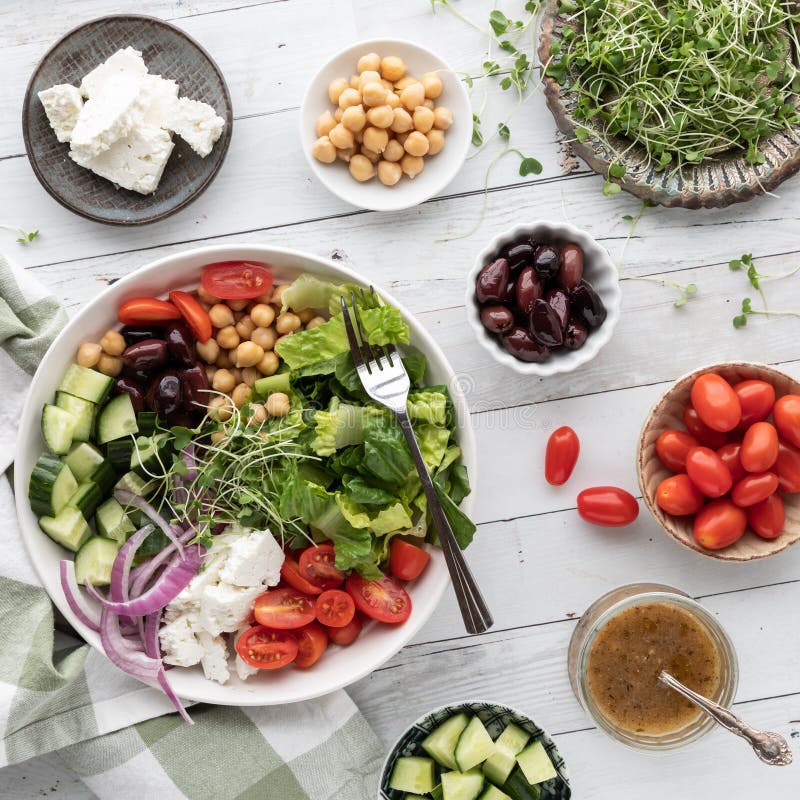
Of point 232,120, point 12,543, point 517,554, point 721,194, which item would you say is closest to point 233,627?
point 12,543

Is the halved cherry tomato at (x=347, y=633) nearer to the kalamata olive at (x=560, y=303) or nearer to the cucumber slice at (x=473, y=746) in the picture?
the cucumber slice at (x=473, y=746)

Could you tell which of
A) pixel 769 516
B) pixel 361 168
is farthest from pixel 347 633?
pixel 361 168

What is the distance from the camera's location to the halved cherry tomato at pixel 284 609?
218cm

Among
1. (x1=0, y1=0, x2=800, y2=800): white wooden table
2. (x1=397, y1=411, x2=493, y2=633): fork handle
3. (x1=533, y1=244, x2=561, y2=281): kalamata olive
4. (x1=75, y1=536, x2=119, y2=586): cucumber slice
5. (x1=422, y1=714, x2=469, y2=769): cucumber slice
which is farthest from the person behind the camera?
(x1=0, y1=0, x2=800, y2=800): white wooden table

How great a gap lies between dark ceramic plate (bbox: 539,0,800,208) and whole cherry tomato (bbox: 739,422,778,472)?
2.34 feet

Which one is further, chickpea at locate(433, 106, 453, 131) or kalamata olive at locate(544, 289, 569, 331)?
chickpea at locate(433, 106, 453, 131)

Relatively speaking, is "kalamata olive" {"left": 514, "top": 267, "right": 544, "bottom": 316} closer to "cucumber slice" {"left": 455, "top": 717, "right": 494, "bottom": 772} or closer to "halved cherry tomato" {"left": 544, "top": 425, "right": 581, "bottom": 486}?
"halved cherry tomato" {"left": 544, "top": 425, "right": 581, "bottom": 486}

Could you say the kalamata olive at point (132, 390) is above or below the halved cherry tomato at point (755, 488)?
above

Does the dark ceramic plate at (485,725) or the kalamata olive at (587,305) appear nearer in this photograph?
the kalamata olive at (587,305)

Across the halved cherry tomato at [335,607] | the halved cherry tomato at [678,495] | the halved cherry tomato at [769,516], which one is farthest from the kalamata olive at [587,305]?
the halved cherry tomato at [335,607]

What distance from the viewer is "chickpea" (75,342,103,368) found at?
2.22 metres

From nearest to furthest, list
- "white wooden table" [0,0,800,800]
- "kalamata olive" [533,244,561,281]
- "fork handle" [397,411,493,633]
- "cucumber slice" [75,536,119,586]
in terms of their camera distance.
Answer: "fork handle" [397,411,493,633]
"cucumber slice" [75,536,119,586]
"kalamata olive" [533,244,561,281]
"white wooden table" [0,0,800,800]

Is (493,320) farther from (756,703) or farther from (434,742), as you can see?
(756,703)

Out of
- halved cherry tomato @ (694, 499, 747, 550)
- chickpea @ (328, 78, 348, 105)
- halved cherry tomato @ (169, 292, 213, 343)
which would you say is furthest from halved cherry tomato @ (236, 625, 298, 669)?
chickpea @ (328, 78, 348, 105)
